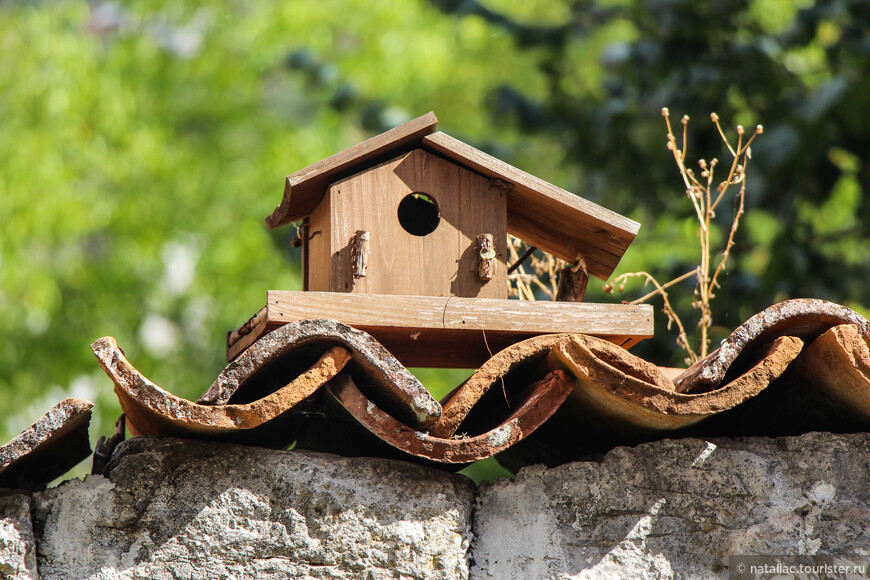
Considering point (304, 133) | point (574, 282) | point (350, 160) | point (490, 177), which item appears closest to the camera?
point (350, 160)

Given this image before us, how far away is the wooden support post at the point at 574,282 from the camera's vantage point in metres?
2.23

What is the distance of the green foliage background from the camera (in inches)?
198

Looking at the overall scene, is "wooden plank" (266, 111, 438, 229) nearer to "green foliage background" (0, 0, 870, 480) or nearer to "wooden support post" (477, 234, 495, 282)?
"wooden support post" (477, 234, 495, 282)

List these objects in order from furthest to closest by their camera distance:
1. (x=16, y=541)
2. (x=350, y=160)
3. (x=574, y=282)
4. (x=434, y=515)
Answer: (x=574, y=282)
(x=350, y=160)
(x=434, y=515)
(x=16, y=541)

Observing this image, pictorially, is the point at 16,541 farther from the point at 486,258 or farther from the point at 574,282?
the point at 574,282

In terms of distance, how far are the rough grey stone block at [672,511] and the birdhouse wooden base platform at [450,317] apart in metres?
0.28

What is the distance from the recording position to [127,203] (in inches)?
321

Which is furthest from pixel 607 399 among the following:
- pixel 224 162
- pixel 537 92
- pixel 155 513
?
pixel 537 92

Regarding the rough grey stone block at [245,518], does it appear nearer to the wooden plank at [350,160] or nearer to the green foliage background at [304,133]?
the wooden plank at [350,160]

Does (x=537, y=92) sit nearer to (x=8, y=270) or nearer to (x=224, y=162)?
(x=224, y=162)

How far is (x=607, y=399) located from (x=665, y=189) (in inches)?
151

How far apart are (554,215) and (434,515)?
0.82 m

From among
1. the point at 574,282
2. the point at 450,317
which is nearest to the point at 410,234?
the point at 450,317

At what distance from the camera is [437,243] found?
6.67 feet
